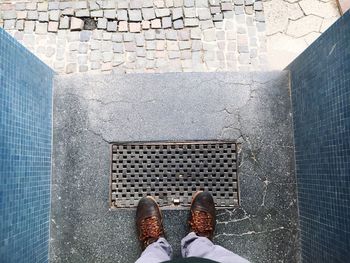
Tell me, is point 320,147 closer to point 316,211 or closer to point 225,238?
point 316,211

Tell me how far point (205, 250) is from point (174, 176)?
2.28 feet

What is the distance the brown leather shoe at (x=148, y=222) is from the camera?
305 centimetres

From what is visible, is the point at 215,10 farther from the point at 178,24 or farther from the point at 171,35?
the point at 171,35

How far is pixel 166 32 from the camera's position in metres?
3.54

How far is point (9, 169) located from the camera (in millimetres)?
2434

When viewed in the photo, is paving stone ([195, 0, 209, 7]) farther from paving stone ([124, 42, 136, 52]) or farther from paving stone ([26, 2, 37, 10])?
paving stone ([26, 2, 37, 10])

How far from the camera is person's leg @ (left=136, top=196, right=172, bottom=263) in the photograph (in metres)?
2.98

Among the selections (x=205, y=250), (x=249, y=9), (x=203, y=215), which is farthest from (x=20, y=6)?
(x=205, y=250)

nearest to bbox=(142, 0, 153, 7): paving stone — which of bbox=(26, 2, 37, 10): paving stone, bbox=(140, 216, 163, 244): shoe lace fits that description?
bbox=(26, 2, 37, 10): paving stone

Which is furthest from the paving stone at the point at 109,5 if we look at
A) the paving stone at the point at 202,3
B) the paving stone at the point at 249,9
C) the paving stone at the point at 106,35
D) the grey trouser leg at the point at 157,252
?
the grey trouser leg at the point at 157,252

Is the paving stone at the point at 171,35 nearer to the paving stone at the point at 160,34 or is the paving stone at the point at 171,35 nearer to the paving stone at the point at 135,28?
the paving stone at the point at 160,34

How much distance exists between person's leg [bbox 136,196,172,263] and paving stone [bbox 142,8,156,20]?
68.0 inches

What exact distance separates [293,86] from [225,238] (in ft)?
4.77

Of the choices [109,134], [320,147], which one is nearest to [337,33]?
[320,147]
